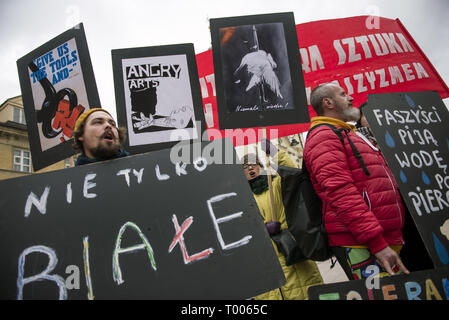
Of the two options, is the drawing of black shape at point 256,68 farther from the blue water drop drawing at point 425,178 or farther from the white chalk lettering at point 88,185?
the white chalk lettering at point 88,185

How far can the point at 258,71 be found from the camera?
2336mm

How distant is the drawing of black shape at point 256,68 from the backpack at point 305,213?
0.61 meters

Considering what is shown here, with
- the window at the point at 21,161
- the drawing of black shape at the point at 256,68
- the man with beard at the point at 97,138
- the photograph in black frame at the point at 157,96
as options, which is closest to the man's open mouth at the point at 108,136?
the man with beard at the point at 97,138

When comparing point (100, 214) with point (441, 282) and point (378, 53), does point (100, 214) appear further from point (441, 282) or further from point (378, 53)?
point (378, 53)

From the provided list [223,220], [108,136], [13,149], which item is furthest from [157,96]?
[13,149]

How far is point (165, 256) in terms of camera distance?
1156mm

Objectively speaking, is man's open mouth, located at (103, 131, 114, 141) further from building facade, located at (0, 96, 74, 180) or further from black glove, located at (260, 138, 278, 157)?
building facade, located at (0, 96, 74, 180)

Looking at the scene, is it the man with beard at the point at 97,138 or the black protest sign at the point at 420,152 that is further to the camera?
the man with beard at the point at 97,138

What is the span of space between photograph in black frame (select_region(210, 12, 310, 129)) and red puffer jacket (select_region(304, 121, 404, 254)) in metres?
0.63

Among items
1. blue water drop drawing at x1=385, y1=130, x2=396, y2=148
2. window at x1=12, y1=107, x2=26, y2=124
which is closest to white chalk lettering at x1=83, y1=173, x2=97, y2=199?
blue water drop drawing at x1=385, y1=130, x2=396, y2=148

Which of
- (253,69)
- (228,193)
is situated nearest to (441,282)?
(228,193)

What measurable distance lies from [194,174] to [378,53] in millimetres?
2917

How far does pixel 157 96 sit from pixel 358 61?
239 cm

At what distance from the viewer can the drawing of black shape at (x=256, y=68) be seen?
2264 millimetres
